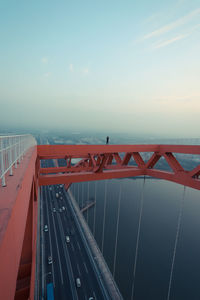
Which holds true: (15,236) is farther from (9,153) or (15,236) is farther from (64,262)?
(64,262)

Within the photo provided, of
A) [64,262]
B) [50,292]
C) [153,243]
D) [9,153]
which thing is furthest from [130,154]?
[153,243]

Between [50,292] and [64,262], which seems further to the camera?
[64,262]

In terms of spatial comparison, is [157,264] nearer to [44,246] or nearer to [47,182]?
[44,246]

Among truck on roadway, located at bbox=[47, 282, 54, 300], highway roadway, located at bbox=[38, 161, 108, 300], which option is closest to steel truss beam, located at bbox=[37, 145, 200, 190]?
truck on roadway, located at bbox=[47, 282, 54, 300]

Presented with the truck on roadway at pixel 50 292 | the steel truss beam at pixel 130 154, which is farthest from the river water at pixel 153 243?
the truck on roadway at pixel 50 292

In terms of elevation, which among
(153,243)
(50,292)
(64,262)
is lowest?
(153,243)

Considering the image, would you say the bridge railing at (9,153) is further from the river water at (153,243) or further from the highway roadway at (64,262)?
the highway roadway at (64,262)

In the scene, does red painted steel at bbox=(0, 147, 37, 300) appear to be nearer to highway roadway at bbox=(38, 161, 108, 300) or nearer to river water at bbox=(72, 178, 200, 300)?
river water at bbox=(72, 178, 200, 300)
